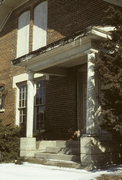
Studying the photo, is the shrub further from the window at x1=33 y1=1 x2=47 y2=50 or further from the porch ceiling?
the porch ceiling

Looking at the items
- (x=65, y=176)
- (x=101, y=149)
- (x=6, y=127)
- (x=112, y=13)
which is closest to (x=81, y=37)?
(x=112, y=13)

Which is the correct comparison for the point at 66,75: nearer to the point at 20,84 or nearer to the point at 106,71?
the point at 20,84

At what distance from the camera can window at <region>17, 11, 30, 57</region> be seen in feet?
57.0

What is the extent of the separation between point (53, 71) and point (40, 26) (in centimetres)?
340

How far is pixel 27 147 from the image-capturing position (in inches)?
511

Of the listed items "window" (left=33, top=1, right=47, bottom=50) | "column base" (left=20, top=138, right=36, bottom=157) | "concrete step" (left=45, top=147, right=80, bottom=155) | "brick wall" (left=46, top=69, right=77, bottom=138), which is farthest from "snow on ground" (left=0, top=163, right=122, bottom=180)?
"window" (left=33, top=1, right=47, bottom=50)

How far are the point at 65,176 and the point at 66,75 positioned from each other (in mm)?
6116

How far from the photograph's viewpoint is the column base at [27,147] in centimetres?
1297

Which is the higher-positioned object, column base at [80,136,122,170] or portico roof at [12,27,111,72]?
portico roof at [12,27,111,72]

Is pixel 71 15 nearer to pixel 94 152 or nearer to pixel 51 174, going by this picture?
pixel 94 152

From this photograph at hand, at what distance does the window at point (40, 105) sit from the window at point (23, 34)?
2.31 m

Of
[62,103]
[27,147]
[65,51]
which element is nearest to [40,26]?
[62,103]

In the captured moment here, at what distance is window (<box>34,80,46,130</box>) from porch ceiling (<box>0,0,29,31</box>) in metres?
4.89

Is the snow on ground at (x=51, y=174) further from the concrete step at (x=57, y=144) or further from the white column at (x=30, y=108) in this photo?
the white column at (x=30, y=108)
